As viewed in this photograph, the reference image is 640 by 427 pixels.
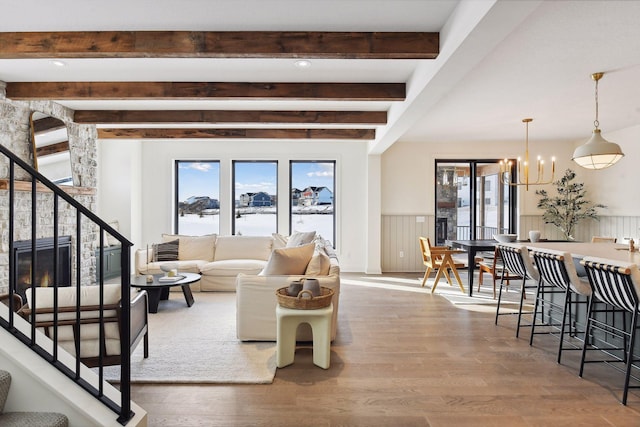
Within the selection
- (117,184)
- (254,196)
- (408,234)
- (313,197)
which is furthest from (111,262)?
(408,234)

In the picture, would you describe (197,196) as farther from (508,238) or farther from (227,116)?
(508,238)

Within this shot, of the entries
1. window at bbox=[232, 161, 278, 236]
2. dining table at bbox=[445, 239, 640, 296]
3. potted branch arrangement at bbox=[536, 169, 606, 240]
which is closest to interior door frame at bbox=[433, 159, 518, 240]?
potted branch arrangement at bbox=[536, 169, 606, 240]

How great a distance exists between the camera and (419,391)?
9.03ft

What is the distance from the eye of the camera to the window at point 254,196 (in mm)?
7914

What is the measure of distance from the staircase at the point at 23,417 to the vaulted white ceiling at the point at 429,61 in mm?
2325

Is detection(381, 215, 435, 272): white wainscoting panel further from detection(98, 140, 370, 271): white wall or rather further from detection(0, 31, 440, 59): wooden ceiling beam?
detection(0, 31, 440, 59): wooden ceiling beam

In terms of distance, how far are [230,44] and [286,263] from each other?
1.94 m

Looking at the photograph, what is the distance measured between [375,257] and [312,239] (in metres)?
2.39

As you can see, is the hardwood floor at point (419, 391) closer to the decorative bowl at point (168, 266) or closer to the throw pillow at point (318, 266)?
the throw pillow at point (318, 266)

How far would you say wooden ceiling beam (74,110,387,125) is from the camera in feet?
17.9

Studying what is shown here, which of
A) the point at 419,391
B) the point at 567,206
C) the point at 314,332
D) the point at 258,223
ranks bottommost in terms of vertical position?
the point at 419,391

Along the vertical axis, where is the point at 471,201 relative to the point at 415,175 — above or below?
below

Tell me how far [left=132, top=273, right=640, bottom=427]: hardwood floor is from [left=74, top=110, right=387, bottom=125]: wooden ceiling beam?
2.90 meters

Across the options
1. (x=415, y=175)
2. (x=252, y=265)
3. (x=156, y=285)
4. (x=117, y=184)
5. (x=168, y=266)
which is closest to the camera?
(x=156, y=285)
